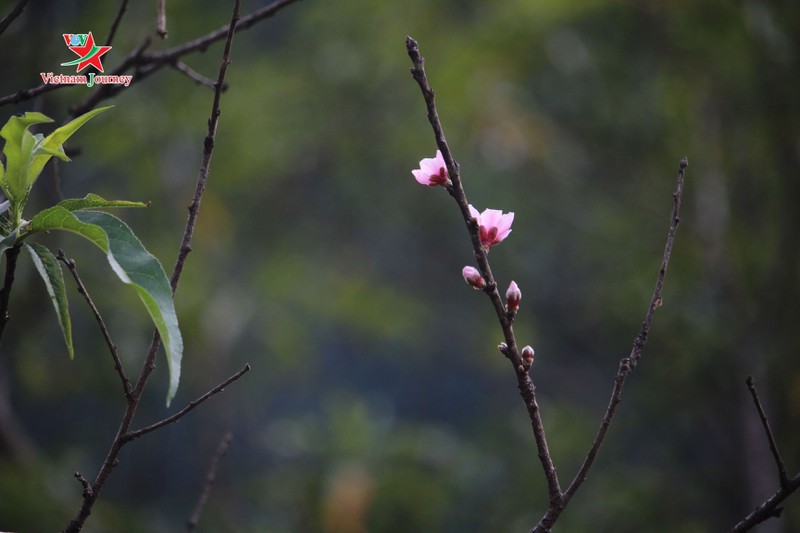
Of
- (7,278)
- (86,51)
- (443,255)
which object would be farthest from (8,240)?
(443,255)

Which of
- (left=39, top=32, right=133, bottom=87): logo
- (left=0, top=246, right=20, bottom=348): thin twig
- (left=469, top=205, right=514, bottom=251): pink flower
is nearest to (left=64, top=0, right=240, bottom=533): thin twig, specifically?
(left=0, top=246, right=20, bottom=348): thin twig

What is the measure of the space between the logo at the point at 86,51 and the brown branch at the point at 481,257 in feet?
2.63

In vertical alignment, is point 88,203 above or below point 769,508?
above

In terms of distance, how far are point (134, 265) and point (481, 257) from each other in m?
0.43

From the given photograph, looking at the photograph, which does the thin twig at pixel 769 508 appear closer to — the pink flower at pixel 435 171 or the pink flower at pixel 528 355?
the pink flower at pixel 528 355

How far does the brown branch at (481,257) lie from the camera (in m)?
0.81

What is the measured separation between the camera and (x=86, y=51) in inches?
58.8

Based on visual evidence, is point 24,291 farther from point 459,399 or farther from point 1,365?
point 459,399

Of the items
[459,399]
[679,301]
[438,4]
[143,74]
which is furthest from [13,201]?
[459,399]

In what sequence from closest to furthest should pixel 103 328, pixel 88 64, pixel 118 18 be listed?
pixel 103 328 < pixel 118 18 < pixel 88 64

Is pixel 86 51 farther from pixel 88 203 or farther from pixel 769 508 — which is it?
pixel 769 508

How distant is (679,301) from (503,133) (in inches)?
59.4

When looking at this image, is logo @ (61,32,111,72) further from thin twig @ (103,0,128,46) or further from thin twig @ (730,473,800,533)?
thin twig @ (730,473,800,533)

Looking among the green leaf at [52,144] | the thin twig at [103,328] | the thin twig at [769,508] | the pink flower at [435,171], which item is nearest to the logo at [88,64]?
the green leaf at [52,144]
